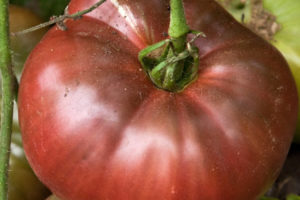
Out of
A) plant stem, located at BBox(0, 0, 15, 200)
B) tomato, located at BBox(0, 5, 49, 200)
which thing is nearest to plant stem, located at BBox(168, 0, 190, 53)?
plant stem, located at BBox(0, 0, 15, 200)

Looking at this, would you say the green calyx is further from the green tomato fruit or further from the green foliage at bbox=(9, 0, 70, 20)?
the green foliage at bbox=(9, 0, 70, 20)

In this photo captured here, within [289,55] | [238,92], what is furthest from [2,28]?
[289,55]

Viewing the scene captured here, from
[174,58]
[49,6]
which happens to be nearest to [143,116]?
[174,58]

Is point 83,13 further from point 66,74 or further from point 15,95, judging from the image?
point 15,95

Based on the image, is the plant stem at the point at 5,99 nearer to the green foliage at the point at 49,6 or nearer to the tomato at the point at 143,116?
the tomato at the point at 143,116

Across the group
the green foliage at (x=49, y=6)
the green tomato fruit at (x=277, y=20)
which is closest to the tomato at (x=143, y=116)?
the green tomato fruit at (x=277, y=20)

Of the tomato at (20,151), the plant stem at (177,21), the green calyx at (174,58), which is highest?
the plant stem at (177,21)
